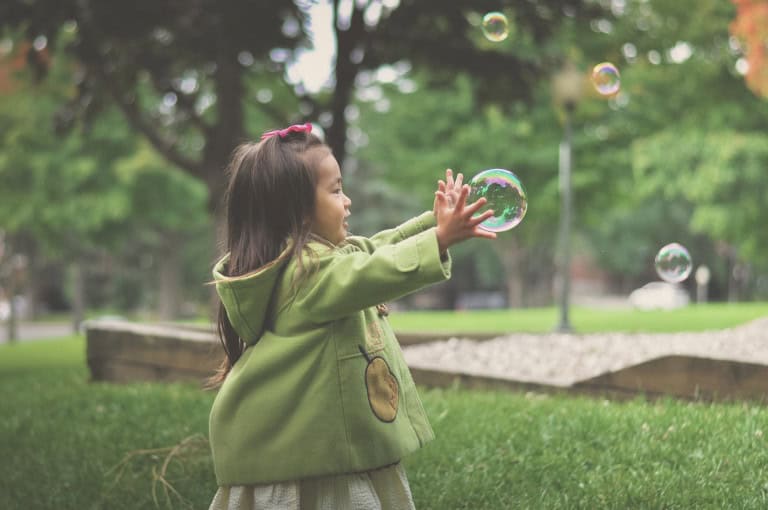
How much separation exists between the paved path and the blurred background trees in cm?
266

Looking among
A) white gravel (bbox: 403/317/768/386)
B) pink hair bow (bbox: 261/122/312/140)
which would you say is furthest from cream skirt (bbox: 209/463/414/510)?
white gravel (bbox: 403/317/768/386)

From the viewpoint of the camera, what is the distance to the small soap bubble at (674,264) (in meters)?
5.46

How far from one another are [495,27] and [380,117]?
20.5 m

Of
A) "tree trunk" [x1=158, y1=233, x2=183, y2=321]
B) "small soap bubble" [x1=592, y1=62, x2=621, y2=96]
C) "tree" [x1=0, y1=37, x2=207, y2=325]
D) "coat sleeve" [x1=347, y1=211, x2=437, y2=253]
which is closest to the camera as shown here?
"coat sleeve" [x1=347, y1=211, x2=437, y2=253]

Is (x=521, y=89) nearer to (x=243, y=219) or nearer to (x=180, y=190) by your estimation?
(x=243, y=219)

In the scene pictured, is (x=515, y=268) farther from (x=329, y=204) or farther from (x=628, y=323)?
(x=329, y=204)

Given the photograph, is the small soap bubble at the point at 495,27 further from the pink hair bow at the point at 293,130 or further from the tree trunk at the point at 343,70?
the tree trunk at the point at 343,70

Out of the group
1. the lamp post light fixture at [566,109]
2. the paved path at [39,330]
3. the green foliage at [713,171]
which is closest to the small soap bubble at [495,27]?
the lamp post light fixture at [566,109]

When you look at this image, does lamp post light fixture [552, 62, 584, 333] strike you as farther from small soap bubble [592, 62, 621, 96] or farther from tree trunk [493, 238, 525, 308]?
tree trunk [493, 238, 525, 308]

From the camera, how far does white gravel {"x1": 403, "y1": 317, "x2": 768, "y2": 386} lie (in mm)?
6297

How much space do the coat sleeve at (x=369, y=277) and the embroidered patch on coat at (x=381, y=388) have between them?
0.66ft

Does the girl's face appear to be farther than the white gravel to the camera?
No

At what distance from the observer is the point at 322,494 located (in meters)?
2.41

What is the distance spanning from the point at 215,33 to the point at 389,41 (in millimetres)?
1803
